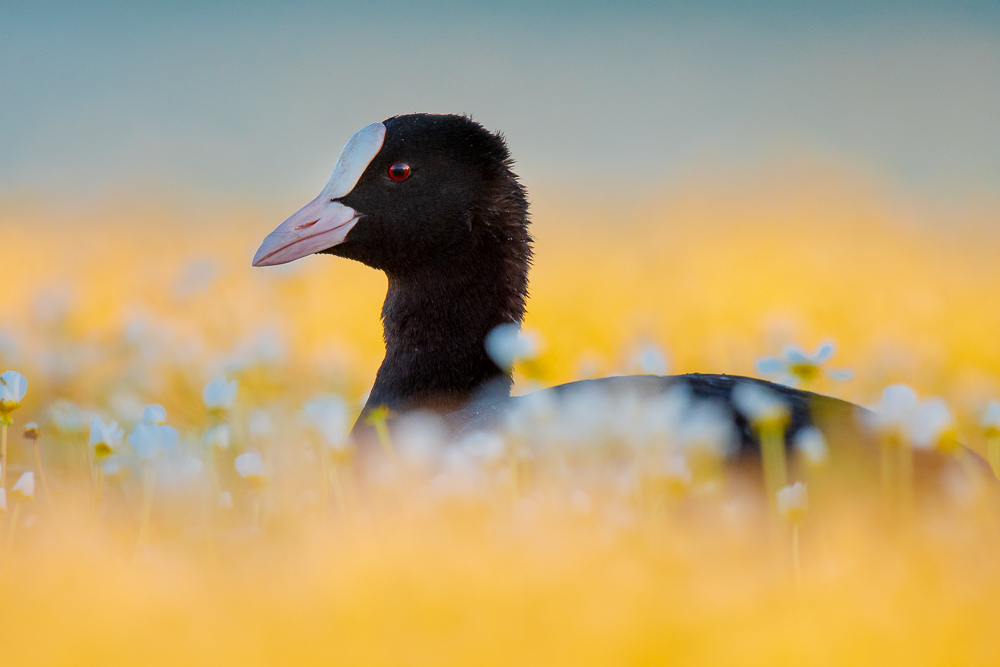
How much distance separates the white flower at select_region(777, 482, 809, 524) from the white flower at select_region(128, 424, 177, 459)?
5.75 ft

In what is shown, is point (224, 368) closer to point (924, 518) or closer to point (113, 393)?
point (113, 393)

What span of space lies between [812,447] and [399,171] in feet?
7.46

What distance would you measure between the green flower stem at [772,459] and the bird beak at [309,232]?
214cm

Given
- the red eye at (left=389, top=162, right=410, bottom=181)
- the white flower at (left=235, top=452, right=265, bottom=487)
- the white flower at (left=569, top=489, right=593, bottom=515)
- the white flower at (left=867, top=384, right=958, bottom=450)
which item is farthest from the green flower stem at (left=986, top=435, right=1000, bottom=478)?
the red eye at (left=389, top=162, right=410, bottom=181)

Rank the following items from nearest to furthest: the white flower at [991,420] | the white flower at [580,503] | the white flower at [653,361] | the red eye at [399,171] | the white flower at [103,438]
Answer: the white flower at [580,503] → the white flower at [991,420] → the white flower at [103,438] → the white flower at [653,361] → the red eye at [399,171]

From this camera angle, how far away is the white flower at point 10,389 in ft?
10.3

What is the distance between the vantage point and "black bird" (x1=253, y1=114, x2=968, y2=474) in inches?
161

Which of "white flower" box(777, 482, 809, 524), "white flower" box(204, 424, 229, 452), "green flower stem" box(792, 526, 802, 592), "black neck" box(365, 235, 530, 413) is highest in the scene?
"black neck" box(365, 235, 530, 413)

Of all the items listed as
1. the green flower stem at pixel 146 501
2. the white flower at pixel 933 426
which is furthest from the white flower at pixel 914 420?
the green flower stem at pixel 146 501

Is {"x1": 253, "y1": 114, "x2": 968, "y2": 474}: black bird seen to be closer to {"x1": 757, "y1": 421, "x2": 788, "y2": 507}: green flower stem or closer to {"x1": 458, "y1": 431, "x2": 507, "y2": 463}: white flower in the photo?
{"x1": 458, "y1": 431, "x2": 507, "y2": 463}: white flower

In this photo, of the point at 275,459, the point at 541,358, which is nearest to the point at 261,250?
the point at 275,459

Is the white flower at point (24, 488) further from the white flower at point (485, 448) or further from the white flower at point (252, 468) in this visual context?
the white flower at point (485, 448)

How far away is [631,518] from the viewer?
2.47 m

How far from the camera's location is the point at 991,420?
8.69ft
